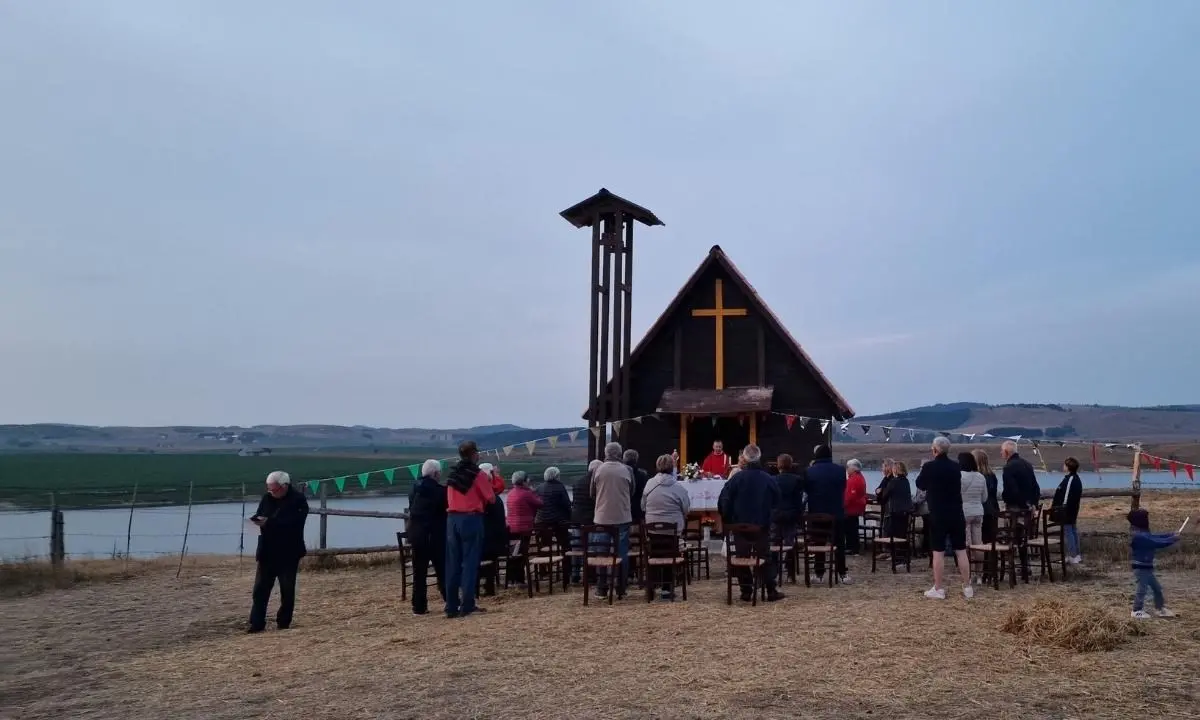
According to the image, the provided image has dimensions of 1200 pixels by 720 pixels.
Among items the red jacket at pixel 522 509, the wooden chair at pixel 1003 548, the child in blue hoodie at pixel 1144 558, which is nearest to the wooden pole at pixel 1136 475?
the wooden chair at pixel 1003 548

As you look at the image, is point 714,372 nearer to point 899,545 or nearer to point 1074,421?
Answer: point 899,545

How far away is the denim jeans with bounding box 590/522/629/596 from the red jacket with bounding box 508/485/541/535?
A: 4.23ft

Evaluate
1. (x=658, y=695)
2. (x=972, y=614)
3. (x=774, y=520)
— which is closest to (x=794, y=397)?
(x=774, y=520)

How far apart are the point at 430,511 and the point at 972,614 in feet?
17.4

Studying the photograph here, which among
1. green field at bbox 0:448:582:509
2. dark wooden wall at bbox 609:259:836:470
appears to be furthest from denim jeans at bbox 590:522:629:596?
green field at bbox 0:448:582:509

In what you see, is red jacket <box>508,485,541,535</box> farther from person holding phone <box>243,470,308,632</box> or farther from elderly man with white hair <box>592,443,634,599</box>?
person holding phone <box>243,470,308,632</box>

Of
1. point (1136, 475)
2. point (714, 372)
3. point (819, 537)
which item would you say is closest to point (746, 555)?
point (819, 537)

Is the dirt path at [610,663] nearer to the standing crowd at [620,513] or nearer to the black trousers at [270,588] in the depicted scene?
the black trousers at [270,588]

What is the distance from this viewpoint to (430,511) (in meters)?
9.91

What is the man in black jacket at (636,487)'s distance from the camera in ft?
33.6

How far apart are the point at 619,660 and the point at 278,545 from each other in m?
3.99

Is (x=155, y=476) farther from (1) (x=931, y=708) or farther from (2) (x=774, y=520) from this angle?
(1) (x=931, y=708)

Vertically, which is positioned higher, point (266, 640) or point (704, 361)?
point (704, 361)

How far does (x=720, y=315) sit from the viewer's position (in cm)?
1770
